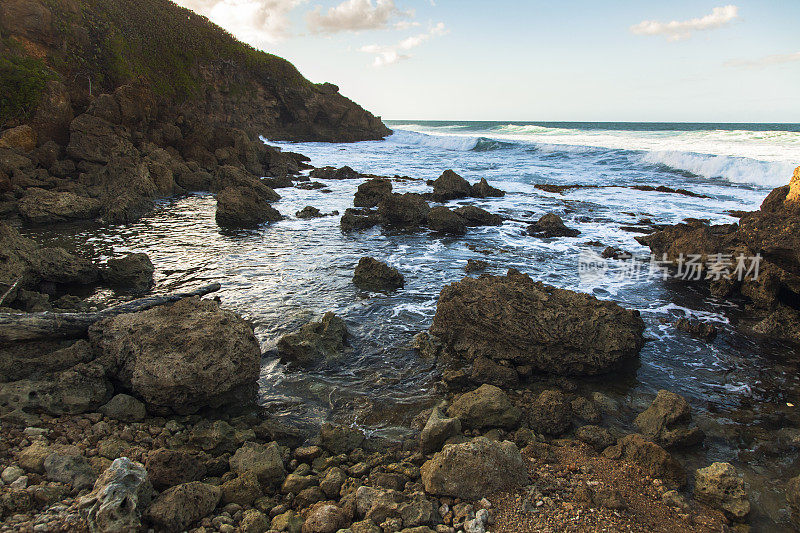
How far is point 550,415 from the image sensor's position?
15.3ft

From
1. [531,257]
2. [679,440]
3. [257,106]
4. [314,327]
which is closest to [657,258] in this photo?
[531,257]

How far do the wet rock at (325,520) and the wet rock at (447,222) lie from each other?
10934mm

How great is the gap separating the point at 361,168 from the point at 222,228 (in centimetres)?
1693

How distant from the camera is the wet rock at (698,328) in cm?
686

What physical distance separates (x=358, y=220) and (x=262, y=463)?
35.6 feet

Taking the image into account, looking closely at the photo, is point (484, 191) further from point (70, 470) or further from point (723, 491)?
point (70, 470)

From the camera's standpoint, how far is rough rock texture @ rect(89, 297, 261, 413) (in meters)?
4.47

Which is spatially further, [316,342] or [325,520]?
[316,342]

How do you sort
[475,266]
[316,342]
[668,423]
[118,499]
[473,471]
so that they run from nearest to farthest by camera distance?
[118,499], [473,471], [668,423], [316,342], [475,266]

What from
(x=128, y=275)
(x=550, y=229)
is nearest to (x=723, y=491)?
(x=128, y=275)

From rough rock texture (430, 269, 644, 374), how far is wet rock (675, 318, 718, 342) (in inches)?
48.5

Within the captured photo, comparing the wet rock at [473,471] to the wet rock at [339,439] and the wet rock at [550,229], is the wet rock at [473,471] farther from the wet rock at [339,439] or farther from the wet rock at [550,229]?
the wet rock at [550,229]

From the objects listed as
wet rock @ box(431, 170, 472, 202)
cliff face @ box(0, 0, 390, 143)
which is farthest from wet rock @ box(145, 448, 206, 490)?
cliff face @ box(0, 0, 390, 143)

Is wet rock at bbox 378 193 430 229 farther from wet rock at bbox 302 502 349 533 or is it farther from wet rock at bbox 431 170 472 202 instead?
wet rock at bbox 302 502 349 533
